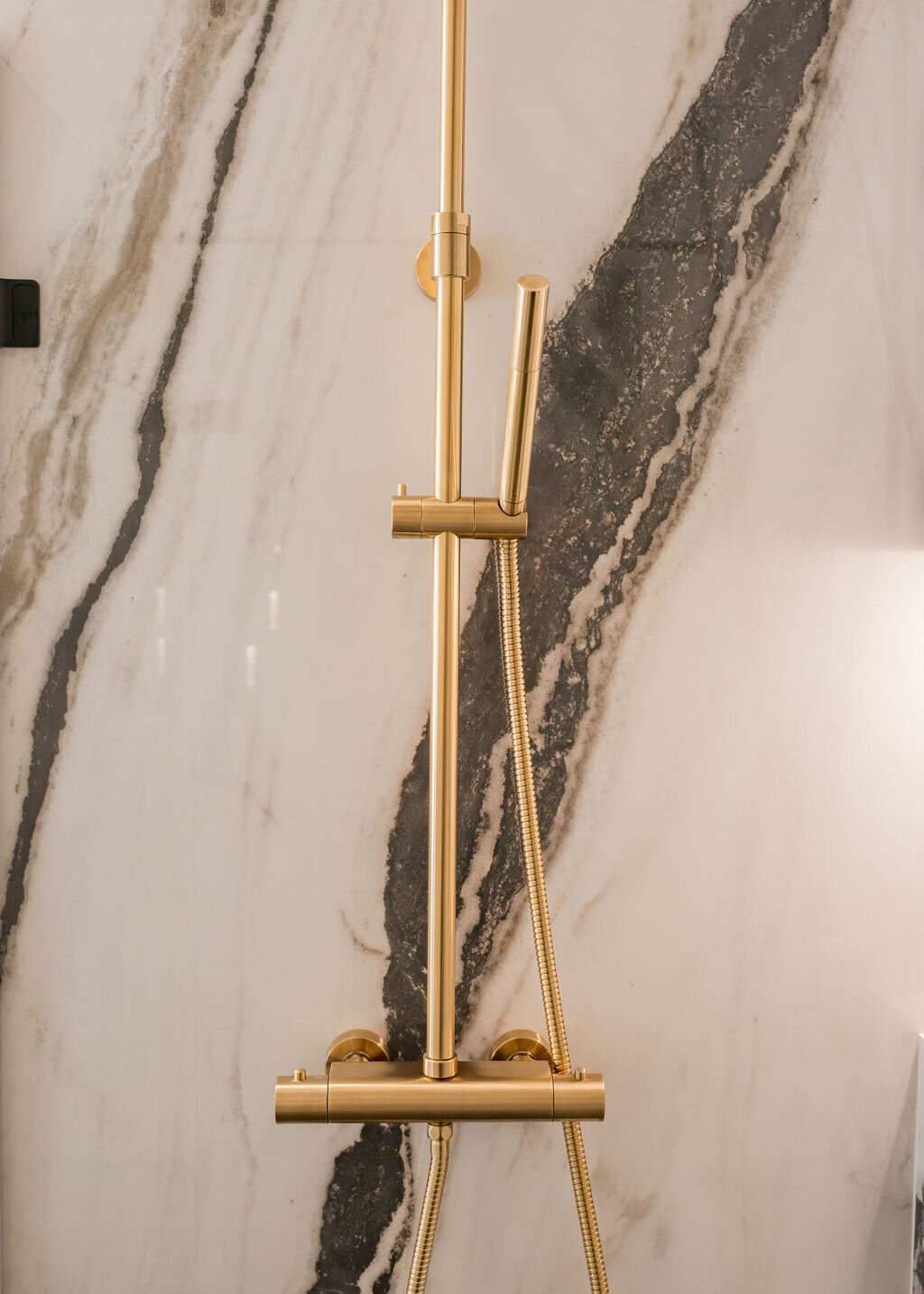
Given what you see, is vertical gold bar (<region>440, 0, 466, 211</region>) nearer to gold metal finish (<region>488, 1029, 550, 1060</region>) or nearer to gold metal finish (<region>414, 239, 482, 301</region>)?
gold metal finish (<region>414, 239, 482, 301</region>)

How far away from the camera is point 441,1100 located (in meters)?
0.60

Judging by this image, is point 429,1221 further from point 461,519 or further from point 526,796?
point 461,519

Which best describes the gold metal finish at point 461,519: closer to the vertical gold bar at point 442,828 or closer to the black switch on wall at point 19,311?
the vertical gold bar at point 442,828

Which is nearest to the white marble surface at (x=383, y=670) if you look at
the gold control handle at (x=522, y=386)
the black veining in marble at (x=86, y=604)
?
the black veining in marble at (x=86, y=604)

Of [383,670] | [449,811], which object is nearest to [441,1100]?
[449,811]

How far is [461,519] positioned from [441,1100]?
0.40 meters

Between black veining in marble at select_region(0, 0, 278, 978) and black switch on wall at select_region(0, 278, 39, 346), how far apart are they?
0.10m

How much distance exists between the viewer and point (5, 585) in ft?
2.25

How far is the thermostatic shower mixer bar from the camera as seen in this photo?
599mm

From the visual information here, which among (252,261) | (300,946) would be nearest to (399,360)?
(252,261)

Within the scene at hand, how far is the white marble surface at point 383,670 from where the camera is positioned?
0.67 meters

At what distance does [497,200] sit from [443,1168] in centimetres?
72

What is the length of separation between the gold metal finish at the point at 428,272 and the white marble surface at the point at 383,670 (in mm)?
15

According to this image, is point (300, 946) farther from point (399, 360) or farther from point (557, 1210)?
point (399, 360)
